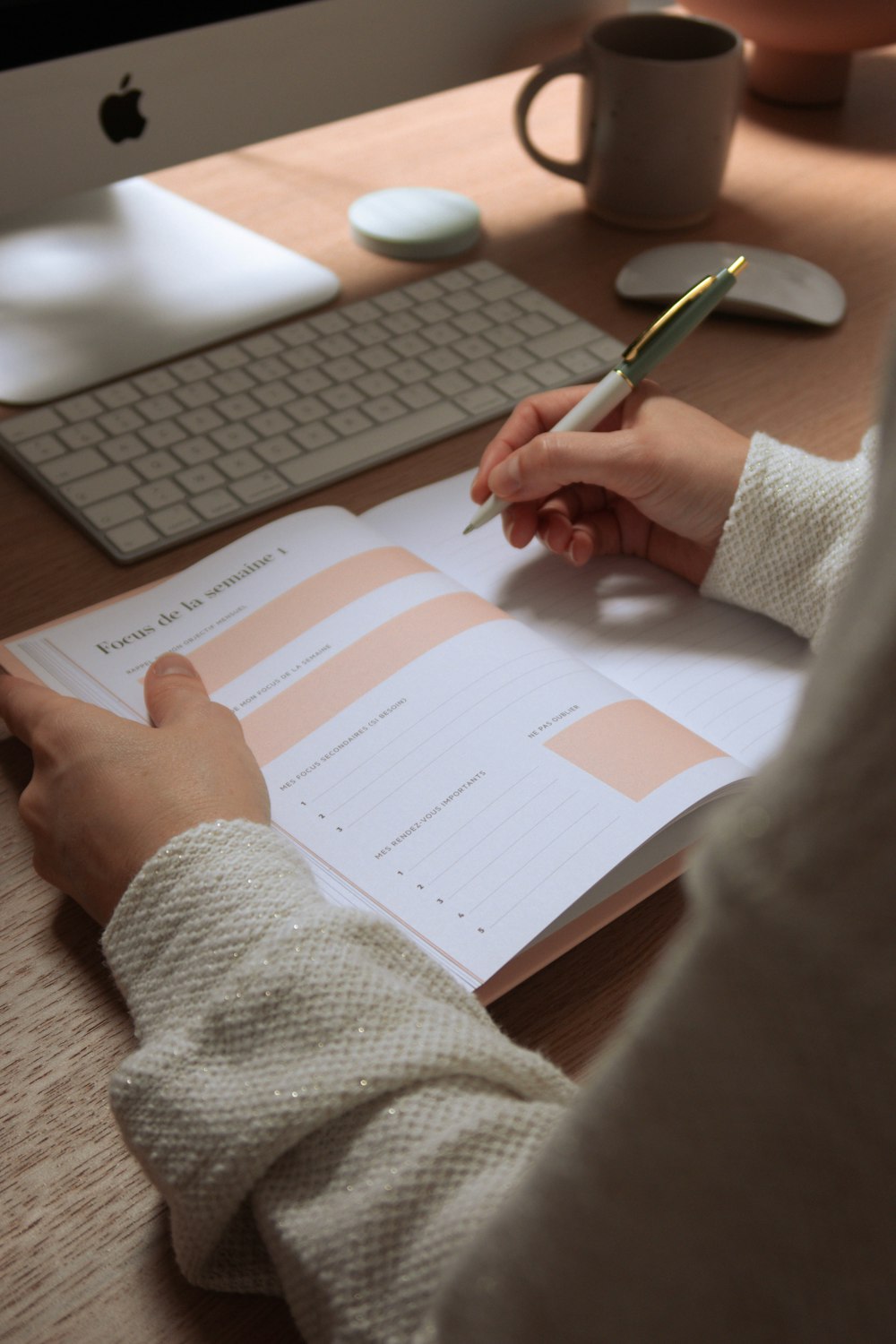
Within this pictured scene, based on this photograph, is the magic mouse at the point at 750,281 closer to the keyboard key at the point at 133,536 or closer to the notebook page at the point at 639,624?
the notebook page at the point at 639,624

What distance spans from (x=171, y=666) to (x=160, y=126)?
0.42 meters

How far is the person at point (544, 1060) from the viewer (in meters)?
0.17

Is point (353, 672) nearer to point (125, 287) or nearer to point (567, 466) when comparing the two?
point (567, 466)

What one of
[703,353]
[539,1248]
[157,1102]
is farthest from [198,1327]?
[703,353]

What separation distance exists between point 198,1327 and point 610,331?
2.23 feet

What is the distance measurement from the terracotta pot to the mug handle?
22cm

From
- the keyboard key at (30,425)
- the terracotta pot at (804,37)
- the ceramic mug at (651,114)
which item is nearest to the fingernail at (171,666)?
the keyboard key at (30,425)

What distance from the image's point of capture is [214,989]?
0.39 m

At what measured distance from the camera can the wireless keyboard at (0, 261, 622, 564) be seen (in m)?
0.67

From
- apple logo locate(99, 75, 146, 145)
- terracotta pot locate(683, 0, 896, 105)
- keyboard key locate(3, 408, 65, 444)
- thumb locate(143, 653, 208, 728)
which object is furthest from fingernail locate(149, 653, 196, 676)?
terracotta pot locate(683, 0, 896, 105)

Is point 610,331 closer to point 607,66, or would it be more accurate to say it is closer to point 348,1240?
point 607,66

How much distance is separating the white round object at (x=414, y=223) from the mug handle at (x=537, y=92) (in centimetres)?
7

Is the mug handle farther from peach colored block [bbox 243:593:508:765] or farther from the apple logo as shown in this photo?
peach colored block [bbox 243:593:508:765]

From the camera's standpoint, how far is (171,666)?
55 cm
